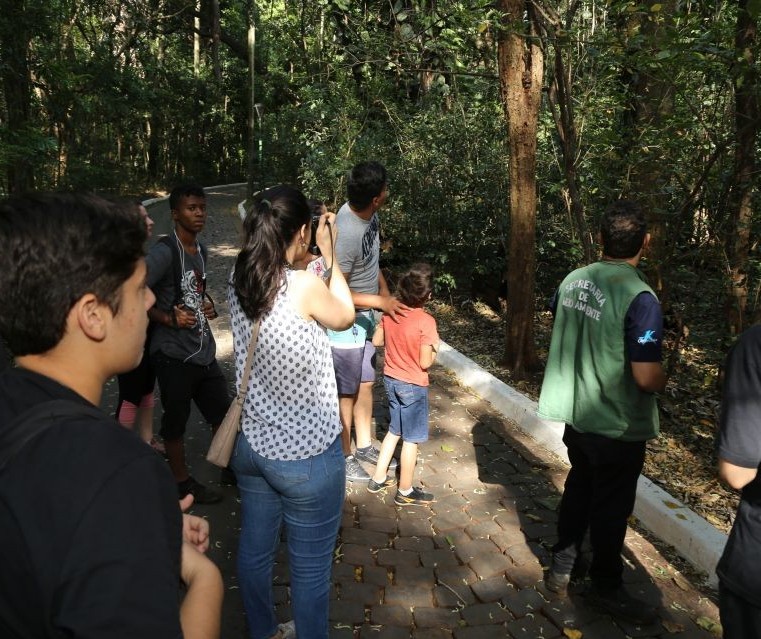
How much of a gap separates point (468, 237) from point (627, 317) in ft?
22.6

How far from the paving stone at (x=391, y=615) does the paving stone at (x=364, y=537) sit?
0.58 meters

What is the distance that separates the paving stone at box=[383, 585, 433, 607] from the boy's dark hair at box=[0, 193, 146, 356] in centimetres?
287

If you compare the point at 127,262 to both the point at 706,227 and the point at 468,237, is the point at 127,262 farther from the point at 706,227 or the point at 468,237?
the point at 468,237

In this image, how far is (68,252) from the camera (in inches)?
46.4

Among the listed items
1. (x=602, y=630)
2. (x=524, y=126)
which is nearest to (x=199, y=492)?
(x=602, y=630)

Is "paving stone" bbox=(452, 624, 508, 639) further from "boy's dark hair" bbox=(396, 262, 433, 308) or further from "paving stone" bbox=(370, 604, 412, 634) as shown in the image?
"boy's dark hair" bbox=(396, 262, 433, 308)

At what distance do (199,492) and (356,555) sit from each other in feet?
4.02

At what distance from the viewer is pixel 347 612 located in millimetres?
3469

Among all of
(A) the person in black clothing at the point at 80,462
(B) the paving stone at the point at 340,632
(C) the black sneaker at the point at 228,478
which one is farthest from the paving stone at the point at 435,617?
(A) the person in black clothing at the point at 80,462

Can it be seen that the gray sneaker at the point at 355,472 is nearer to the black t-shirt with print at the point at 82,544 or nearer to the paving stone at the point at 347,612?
the paving stone at the point at 347,612

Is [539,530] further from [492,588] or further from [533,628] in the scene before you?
[533,628]

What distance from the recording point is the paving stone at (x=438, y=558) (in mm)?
3922

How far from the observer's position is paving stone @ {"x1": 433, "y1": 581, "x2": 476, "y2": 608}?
3.57 metres

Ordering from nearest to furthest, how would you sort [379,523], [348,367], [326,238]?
1. [326,238]
2. [379,523]
3. [348,367]
